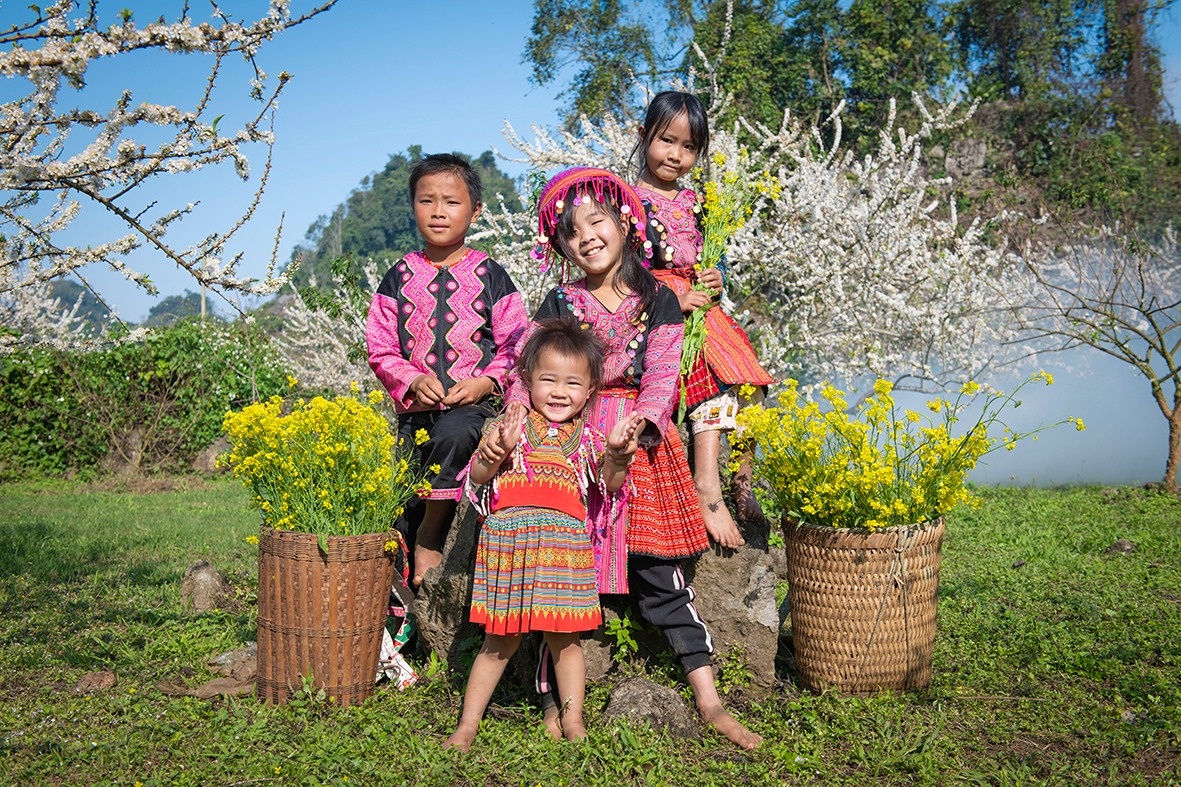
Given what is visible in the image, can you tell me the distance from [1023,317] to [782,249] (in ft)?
10.7

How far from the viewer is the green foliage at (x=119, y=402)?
33.4 feet

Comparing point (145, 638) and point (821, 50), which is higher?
point (821, 50)

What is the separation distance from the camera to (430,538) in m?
3.78

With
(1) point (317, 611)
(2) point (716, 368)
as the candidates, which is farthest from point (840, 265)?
(1) point (317, 611)

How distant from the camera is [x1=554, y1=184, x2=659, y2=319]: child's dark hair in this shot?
130 inches

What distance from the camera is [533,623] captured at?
2.91 m

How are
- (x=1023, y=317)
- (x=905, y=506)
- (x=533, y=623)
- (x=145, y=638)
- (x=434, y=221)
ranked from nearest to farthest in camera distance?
(x=533, y=623) < (x=905, y=506) < (x=434, y=221) < (x=145, y=638) < (x=1023, y=317)

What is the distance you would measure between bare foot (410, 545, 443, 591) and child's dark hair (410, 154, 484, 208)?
55.1 inches

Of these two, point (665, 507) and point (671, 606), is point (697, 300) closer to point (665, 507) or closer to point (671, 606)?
point (665, 507)

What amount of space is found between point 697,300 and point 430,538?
1412 millimetres

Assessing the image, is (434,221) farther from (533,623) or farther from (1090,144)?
(1090,144)

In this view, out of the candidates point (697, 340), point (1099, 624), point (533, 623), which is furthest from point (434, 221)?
point (1099, 624)

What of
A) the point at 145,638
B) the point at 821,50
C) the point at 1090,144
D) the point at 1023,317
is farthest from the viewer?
the point at 821,50

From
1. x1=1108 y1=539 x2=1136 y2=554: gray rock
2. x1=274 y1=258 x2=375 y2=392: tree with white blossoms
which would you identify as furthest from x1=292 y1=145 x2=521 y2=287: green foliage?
x1=1108 y1=539 x2=1136 y2=554: gray rock
